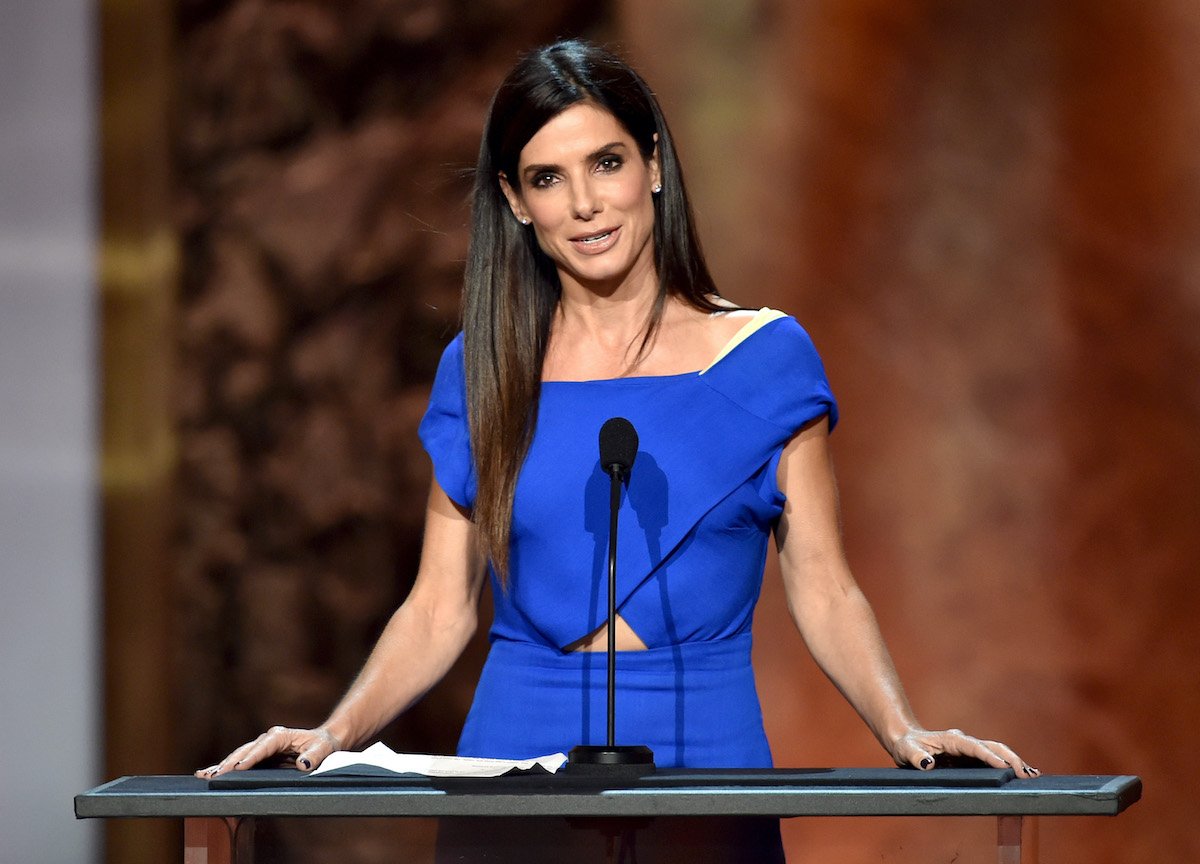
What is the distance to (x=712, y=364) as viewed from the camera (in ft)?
6.89

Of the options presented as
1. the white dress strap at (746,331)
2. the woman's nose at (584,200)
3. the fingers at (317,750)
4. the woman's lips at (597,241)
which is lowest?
the fingers at (317,750)

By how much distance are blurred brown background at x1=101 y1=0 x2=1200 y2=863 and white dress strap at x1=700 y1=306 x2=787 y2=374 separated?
1259 millimetres

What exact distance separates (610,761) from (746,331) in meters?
0.80

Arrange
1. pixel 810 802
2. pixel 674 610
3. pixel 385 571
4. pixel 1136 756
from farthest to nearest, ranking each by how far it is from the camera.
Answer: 1. pixel 385 571
2. pixel 1136 756
3. pixel 674 610
4. pixel 810 802

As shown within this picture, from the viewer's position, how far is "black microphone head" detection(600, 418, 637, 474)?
1612 millimetres

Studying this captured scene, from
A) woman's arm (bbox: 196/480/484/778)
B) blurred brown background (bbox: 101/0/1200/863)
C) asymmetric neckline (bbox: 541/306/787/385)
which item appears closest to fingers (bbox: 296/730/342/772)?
woman's arm (bbox: 196/480/484/778)

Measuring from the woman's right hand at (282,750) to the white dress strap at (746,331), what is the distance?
27.6 inches

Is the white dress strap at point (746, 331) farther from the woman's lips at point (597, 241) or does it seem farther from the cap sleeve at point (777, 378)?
the woman's lips at point (597, 241)

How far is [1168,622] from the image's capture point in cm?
321

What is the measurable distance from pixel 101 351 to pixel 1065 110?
2.06 metres

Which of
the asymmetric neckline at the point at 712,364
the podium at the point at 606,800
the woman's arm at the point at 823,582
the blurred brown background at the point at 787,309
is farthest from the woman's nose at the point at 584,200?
the blurred brown background at the point at 787,309

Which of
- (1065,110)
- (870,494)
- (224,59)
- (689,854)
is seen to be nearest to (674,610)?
(689,854)

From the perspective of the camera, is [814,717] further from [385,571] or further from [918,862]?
[918,862]

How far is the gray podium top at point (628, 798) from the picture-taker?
1.31m
